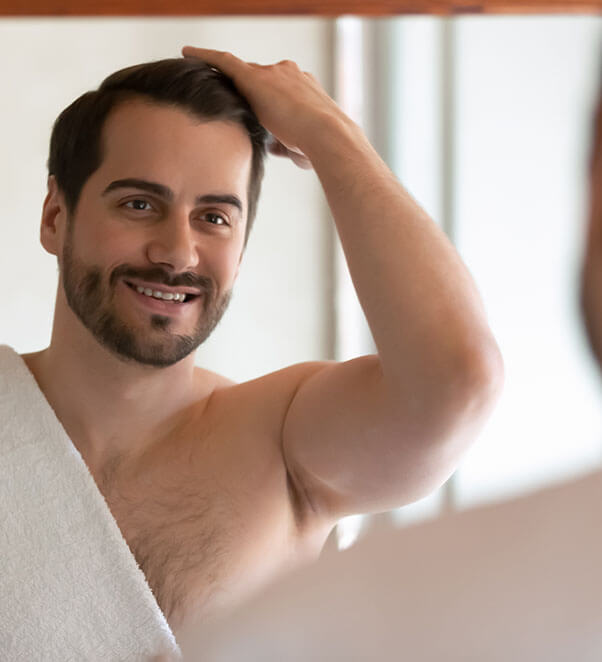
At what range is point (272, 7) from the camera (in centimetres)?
155

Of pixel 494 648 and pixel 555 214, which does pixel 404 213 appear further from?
Result: pixel 555 214

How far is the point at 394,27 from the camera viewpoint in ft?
6.20

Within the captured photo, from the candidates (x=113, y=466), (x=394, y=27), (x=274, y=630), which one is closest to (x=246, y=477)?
(x=113, y=466)

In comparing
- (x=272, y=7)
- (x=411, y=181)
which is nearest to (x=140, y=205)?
(x=272, y=7)

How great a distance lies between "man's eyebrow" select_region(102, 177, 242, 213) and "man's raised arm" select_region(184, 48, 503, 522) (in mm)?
99

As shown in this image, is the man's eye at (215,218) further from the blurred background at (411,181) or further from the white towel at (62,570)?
the blurred background at (411,181)

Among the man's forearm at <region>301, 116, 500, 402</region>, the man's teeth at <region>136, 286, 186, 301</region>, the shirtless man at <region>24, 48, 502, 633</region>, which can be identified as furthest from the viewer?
the man's teeth at <region>136, 286, 186, 301</region>

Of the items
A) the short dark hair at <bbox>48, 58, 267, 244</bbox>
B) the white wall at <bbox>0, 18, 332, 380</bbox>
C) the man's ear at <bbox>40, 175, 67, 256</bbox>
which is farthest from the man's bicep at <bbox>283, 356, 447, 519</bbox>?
the white wall at <bbox>0, 18, 332, 380</bbox>

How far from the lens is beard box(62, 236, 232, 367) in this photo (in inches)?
48.9

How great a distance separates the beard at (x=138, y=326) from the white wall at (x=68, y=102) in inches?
13.3

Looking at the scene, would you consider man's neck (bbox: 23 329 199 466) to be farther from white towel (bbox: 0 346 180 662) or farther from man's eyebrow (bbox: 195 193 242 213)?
man's eyebrow (bbox: 195 193 242 213)

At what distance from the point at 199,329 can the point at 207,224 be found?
0.44 ft

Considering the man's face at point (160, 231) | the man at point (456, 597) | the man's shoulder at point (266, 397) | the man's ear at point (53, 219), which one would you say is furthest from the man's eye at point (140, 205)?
the man at point (456, 597)

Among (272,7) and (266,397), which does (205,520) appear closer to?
(266,397)
